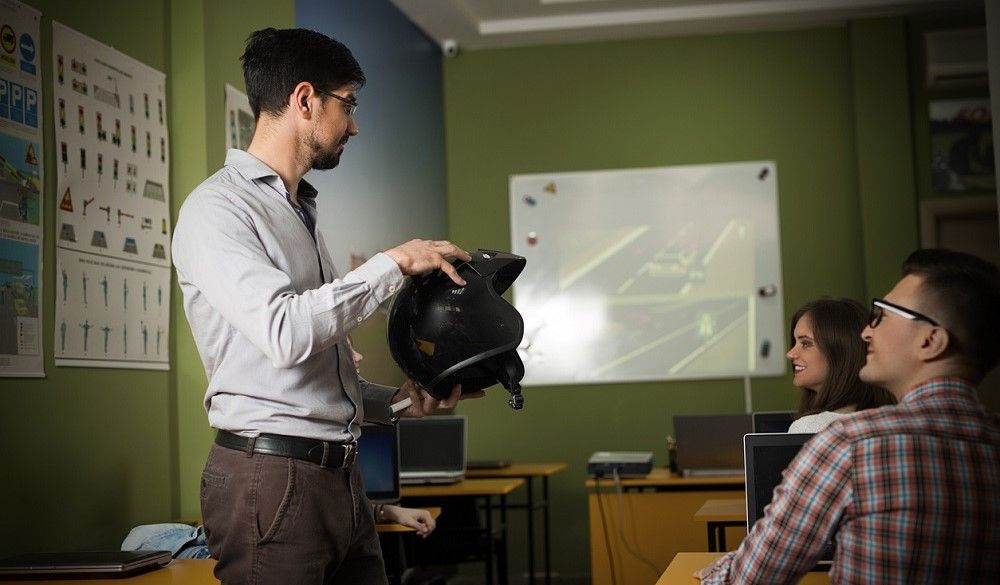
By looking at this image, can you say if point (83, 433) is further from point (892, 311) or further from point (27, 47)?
point (892, 311)

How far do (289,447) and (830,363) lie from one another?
1.90 m

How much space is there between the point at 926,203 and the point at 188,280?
19.0 ft

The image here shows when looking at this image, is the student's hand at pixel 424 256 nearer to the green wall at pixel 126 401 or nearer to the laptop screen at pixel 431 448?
the green wall at pixel 126 401

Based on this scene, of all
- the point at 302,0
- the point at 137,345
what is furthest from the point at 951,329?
the point at 302,0

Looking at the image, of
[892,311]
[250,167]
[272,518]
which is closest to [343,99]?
[250,167]

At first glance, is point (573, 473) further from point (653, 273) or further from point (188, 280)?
point (188, 280)

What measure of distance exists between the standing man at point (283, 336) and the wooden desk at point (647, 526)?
3.24 metres

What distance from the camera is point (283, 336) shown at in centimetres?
174

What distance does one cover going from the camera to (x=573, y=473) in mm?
6988

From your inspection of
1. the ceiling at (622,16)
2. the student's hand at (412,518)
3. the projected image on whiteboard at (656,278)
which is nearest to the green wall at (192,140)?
the student's hand at (412,518)

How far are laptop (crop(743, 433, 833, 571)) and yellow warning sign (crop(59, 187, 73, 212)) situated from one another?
6.66 feet

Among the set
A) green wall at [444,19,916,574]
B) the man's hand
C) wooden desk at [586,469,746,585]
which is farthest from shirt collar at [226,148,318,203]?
green wall at [444,19,916,574]

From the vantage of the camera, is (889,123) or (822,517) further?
(889,123)

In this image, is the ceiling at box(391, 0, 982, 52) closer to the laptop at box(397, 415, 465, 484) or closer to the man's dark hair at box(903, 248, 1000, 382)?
the laptop at box(397, 415, 465, 484)
